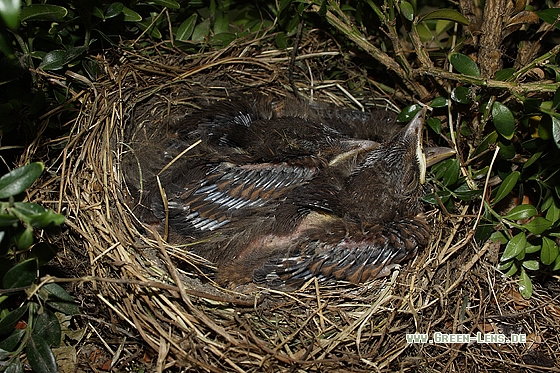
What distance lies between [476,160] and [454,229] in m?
0.24

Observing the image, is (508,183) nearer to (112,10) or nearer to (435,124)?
(435,124)

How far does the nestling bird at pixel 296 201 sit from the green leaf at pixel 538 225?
304 mm

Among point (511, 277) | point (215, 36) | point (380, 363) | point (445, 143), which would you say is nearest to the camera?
point (380, 363)

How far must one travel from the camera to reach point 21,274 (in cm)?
119

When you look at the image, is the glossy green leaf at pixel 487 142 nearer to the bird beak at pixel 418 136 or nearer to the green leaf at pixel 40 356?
the bird beak at pixel 418 136

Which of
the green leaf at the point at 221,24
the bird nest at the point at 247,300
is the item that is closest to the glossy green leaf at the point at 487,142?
the bird nest at the point at 247,300

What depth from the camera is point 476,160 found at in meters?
1.70

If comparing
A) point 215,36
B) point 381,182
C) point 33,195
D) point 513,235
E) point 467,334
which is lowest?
point 467,334

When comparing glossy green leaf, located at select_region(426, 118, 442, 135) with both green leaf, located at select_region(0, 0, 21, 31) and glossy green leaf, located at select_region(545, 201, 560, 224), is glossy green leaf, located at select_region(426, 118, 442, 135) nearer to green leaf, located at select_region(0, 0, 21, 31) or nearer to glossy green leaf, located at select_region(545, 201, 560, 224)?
glossy green leaf, located at select_region(545, 201, 560, 224)

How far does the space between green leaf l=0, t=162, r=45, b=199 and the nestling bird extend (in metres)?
0.62

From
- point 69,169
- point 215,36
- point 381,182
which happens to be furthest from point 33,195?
point 381,182

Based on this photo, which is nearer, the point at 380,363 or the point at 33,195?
the point at 380,363

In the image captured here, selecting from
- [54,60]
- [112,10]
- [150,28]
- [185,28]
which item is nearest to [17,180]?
[54,60]

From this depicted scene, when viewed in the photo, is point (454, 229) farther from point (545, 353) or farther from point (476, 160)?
point (545, 353)
